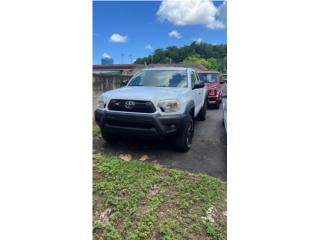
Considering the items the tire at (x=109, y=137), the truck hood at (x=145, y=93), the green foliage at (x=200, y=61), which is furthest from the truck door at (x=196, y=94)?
the tire at (x=109, y=137)

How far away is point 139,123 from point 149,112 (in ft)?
0.53

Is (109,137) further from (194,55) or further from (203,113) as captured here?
(203,113)

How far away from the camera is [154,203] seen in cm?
206

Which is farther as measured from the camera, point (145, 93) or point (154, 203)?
point (145, 93)

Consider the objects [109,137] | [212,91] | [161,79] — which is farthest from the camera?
[212,91]

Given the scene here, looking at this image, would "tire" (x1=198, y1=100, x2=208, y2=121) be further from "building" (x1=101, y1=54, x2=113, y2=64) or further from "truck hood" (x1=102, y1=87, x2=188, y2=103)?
"building" (x1=101, y1=54, x2=113, y2=64)

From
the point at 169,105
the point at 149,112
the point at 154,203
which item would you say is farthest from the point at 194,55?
the point at 154,203

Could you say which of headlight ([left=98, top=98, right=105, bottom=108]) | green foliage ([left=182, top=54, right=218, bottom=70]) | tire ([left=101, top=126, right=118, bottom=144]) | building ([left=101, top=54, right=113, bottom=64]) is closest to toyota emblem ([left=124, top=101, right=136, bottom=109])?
headlight ([left=98, top=98, right=105, bottom=108])

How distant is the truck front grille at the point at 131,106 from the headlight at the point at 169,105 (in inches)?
3.9
